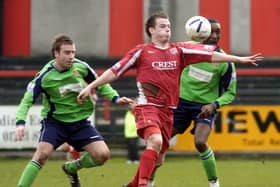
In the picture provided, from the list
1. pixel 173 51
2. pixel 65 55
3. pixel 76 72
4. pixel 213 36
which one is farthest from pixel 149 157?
pixel 213 36

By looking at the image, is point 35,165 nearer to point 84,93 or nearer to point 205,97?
point 84,93

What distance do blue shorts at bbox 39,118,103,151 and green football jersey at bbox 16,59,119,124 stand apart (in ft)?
0.22

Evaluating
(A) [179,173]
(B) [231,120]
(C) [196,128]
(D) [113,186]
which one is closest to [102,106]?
(B) [231,120]

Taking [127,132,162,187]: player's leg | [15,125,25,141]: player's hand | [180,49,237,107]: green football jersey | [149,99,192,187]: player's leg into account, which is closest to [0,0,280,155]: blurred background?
[180,49,237,107]: green football jersey

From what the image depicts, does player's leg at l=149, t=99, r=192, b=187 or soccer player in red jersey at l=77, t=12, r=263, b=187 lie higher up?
soccer player in red jersey at l=77, t=12, r=263, b=187

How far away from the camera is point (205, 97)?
39.1 feet

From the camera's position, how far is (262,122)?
2028cm

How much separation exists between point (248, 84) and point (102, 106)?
16.1ft

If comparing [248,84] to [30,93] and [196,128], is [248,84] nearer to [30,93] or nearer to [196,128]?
[196,128]

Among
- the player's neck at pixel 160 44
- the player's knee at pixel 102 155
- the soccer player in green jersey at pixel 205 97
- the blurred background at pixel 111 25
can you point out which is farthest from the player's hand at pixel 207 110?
the blurred background at pixel 111 25

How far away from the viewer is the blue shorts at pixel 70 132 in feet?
35.4

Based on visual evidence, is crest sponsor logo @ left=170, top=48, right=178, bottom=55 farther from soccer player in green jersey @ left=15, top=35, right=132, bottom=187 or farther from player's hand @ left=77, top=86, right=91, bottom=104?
player's hand @ left=77, top=86, right=91, bottom=104

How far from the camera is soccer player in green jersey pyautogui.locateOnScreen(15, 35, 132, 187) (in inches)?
418

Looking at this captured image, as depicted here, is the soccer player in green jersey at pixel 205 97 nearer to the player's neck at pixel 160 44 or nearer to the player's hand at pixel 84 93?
the player's neck at pixel 160 44
